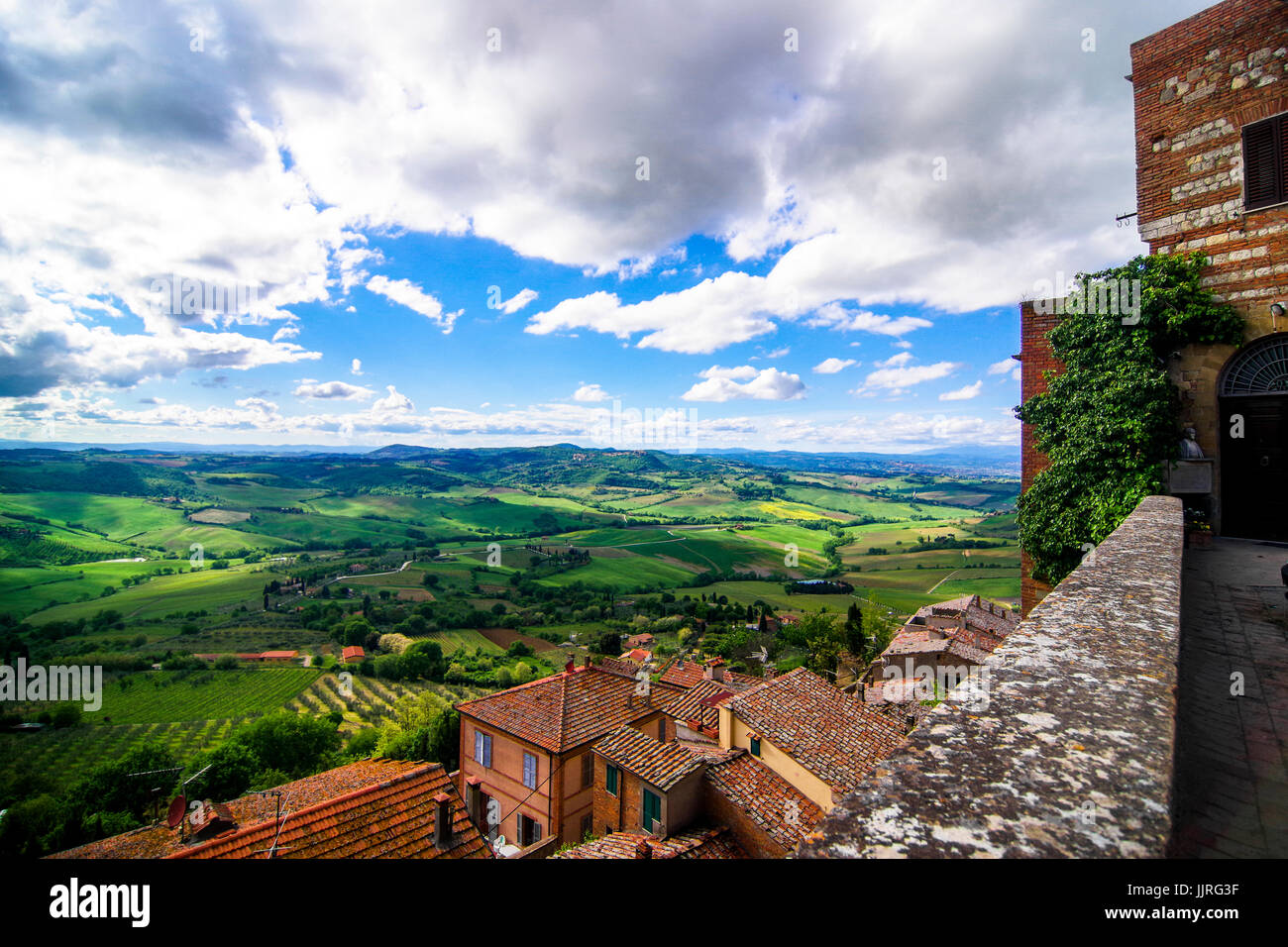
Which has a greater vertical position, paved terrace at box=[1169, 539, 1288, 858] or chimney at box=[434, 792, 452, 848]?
paved terrace at box=[1169, 539, 1288, 858]

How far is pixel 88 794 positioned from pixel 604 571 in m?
80.5

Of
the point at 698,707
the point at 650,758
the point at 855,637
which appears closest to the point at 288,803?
the point at 650,758

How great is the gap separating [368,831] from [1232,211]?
21.2 meters

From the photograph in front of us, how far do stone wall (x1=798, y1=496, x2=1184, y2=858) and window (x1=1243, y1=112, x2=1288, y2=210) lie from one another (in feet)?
36.6

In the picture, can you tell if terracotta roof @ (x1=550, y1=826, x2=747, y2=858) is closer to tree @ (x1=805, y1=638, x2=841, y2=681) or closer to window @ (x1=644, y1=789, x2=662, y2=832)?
window @ (x1=644, y1=789, x2=662, y2=832)

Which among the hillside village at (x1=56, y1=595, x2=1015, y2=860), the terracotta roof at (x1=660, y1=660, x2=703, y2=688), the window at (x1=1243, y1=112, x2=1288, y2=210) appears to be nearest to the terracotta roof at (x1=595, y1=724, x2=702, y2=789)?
the hillside village at (x1=56, y1=595, x2=1015, y2=860)

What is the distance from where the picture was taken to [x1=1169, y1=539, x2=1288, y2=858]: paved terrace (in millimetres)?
2082

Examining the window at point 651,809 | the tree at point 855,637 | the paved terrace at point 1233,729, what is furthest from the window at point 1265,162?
the tree at point 855,637

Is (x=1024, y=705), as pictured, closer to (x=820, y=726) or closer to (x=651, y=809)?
(x=651, y=809)
